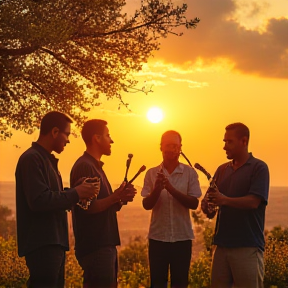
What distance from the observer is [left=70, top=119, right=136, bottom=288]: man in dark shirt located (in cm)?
645

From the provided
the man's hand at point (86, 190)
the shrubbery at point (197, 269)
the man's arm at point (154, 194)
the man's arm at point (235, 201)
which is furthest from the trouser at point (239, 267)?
the shrubbery at point (197, 269)

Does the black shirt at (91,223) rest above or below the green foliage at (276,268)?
above

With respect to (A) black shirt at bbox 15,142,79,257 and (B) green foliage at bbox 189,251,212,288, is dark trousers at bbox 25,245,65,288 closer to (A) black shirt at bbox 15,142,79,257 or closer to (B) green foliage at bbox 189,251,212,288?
(A) black shirt at bbox 15,142,79,257

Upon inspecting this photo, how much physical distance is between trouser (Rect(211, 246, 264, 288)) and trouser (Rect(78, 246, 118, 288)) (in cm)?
130

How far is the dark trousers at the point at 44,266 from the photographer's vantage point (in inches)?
226

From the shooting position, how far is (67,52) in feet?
46.5

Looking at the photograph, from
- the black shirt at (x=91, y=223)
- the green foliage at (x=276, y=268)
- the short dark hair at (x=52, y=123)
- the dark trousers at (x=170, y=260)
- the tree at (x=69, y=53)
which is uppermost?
the tree at (x=69, y=53)

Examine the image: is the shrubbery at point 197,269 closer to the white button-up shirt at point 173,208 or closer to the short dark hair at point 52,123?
the white button-up shirt at point 173,208

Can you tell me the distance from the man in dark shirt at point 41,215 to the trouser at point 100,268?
0.55 m

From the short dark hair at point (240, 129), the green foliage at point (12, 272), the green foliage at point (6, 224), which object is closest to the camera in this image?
the short dark hair at point (240, 129)

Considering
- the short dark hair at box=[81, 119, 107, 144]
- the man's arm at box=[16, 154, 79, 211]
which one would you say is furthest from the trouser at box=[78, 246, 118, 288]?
the short dark hair at box=[81, 119, 107, 144]

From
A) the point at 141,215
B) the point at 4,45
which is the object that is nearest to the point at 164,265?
the point at 4,45

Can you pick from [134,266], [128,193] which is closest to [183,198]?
[128,193]

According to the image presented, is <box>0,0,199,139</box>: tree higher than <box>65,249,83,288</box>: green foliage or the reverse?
higher
